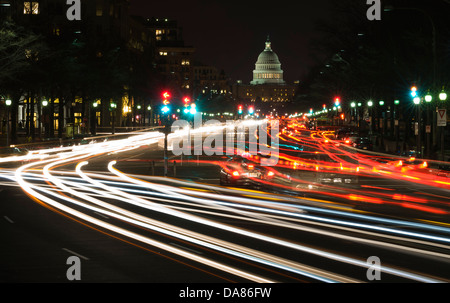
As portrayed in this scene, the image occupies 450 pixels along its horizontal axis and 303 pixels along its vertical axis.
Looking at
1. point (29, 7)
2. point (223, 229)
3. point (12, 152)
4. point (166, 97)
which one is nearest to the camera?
point (223, 229)

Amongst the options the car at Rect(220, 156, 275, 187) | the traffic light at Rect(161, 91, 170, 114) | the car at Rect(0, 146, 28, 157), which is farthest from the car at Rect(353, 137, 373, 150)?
the car at Rect(220, 156, 275, 187)

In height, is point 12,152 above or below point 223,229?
above

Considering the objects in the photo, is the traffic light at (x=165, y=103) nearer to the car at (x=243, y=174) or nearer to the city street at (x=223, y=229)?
the city street at (x=223, y=229)

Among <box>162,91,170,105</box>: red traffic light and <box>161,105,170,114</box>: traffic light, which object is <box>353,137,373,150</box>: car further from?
<box>161,105,170,114</box>: traffic light

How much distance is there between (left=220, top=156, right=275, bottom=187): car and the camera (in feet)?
84.0

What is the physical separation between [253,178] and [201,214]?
850 centimetres

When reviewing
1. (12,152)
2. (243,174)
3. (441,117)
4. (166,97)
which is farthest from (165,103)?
(12,152)

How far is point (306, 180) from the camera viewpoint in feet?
91.8

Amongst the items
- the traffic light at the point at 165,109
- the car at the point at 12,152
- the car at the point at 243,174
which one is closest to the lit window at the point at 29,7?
→ the car at the point at 12,152

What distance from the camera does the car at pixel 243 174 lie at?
2561 centimetres

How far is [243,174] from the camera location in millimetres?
25672

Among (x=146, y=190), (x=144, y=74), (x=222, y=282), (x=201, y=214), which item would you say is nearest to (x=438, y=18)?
(x=146, y=190)

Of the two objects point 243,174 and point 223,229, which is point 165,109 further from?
point 223,229
